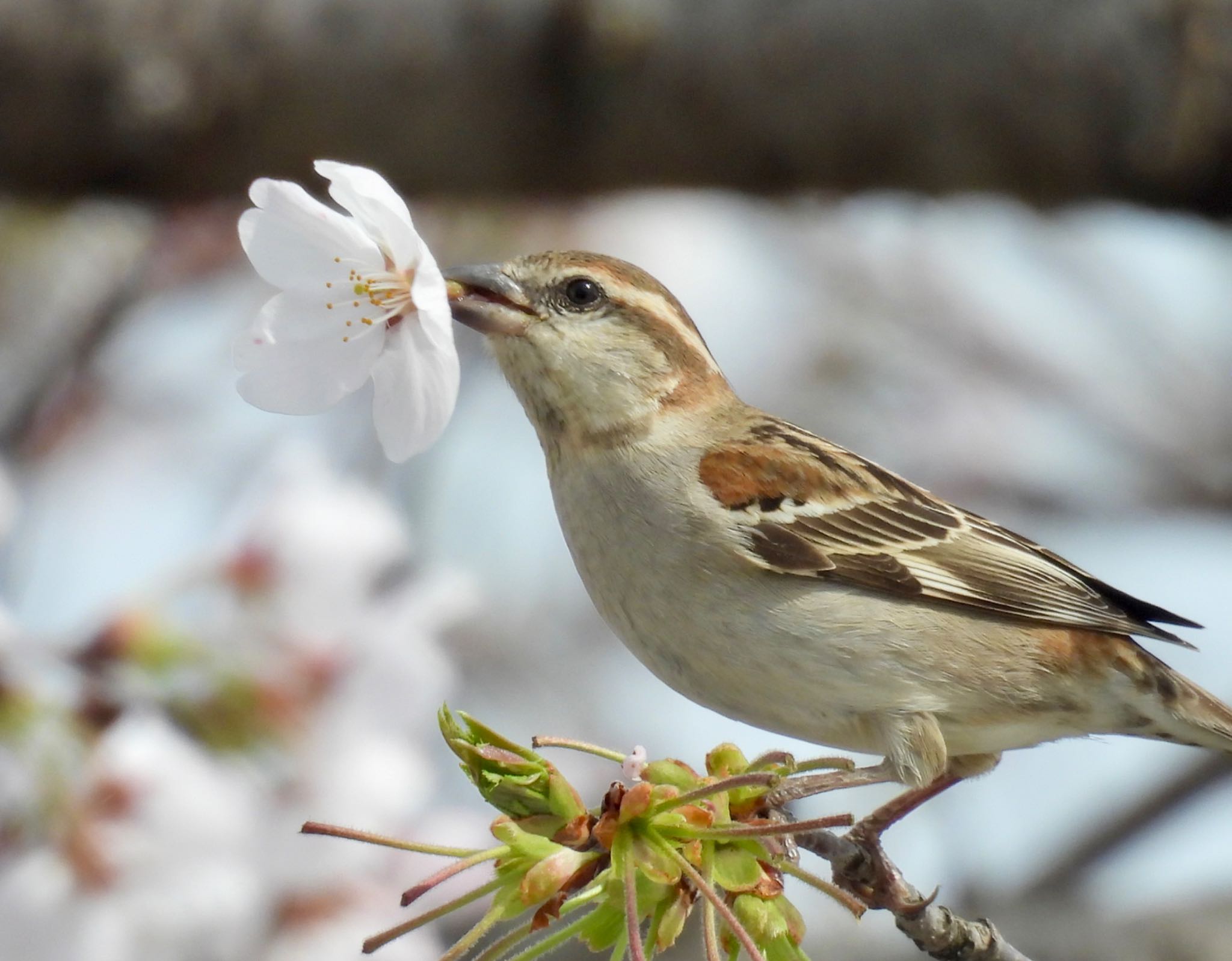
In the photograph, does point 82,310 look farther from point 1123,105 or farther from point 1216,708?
point 1216,708

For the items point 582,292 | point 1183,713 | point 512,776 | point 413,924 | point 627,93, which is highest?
point 627,93

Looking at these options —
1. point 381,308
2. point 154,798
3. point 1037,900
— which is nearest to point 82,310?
point 154,798

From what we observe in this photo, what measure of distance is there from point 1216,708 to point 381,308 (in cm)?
244

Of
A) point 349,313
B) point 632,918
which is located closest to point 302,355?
point 349,313

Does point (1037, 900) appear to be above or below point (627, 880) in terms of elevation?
above

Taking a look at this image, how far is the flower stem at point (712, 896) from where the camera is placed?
1.90 metres

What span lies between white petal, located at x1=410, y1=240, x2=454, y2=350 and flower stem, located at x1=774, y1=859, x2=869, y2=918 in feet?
2.85

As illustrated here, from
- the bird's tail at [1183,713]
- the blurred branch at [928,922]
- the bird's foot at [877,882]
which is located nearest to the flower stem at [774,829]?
the blurred branch at [928,922]

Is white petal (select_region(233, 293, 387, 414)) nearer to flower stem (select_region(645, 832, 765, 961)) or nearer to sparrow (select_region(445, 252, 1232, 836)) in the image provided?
sparrow (select_region(445, 252, 1232, 836))

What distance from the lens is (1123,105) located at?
443 centimetres

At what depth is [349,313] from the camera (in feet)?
7.02

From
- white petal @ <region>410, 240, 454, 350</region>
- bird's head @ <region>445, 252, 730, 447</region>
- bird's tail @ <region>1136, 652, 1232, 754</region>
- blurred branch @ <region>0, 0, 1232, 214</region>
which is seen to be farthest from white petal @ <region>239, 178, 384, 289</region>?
blurred branch @ <region>0, 0, 1232, 214</region>

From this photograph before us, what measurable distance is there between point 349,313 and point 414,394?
0.82ft

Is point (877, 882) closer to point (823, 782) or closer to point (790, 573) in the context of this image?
point (823, 782)
